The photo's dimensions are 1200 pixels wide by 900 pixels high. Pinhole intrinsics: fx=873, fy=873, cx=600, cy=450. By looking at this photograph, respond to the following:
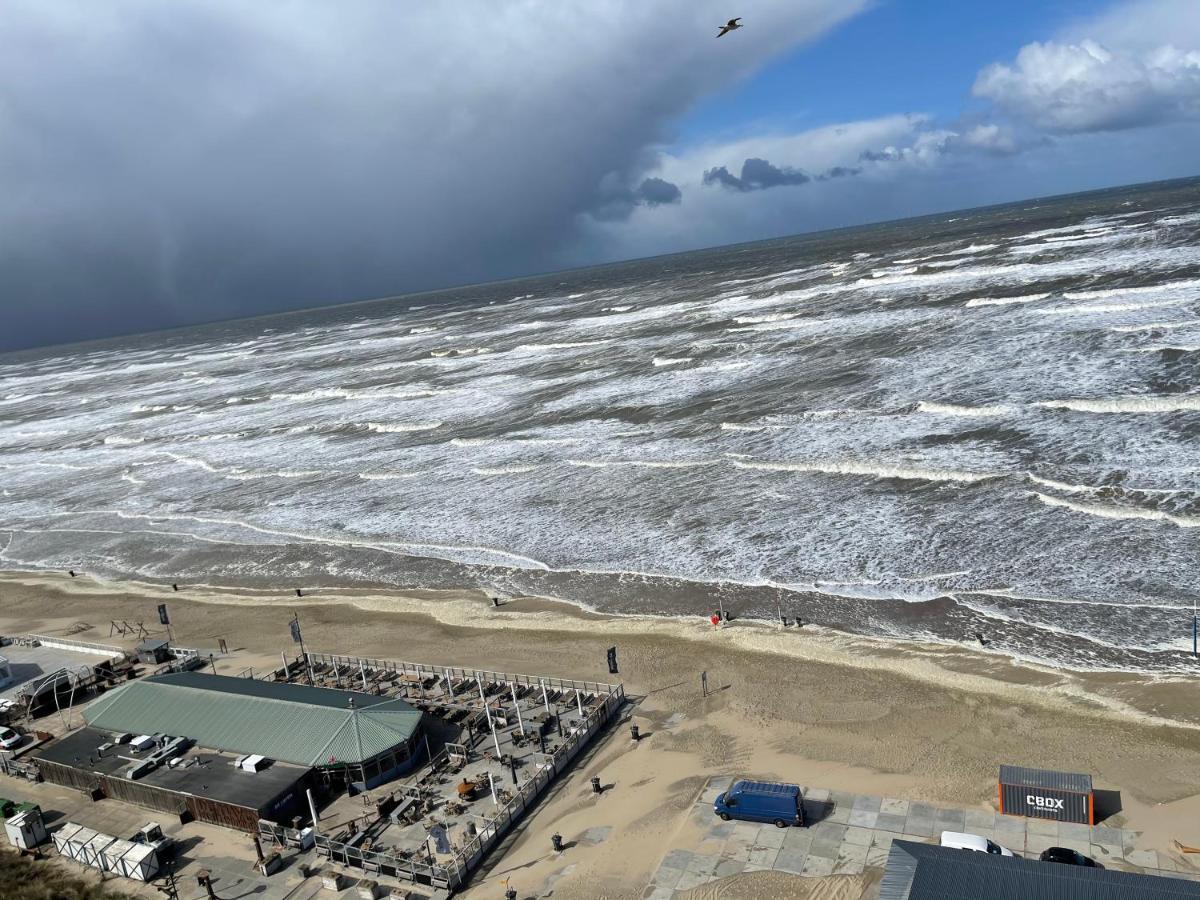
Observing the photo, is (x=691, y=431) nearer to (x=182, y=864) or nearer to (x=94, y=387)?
(x=182, y=864)

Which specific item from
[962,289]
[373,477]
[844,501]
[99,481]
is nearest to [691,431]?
[844,501]

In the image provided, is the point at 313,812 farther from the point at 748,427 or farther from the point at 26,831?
the point at 748,427

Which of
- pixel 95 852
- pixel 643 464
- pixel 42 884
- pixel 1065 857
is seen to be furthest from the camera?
pixel 643 464

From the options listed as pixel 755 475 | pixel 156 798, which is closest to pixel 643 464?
pixel 755 475

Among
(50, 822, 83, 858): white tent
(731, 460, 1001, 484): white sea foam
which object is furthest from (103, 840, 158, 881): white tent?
(731, 460, 1001, 484): white sea foam

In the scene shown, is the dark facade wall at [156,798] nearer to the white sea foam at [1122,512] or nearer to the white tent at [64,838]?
the white tent at [64,838]
